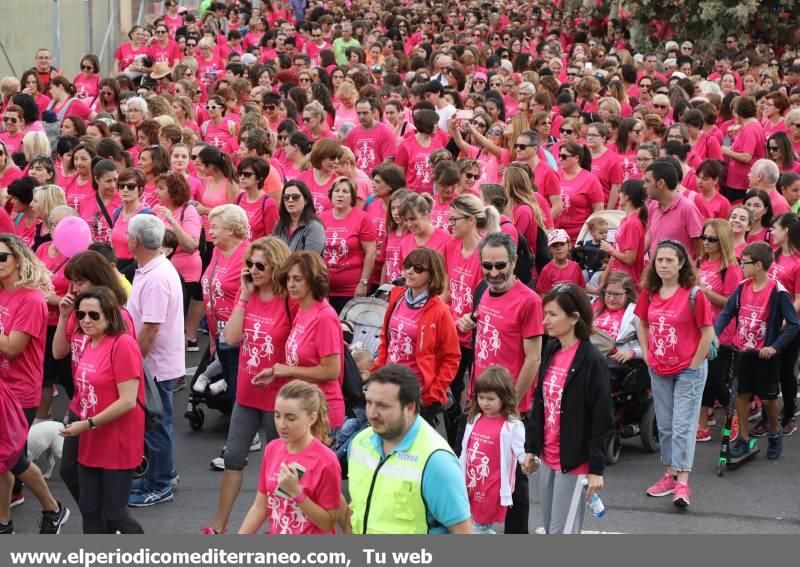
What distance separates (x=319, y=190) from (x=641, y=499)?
400 cm

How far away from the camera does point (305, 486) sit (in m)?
5.68

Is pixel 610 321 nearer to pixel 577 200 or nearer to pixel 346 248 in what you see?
pixel 346 248

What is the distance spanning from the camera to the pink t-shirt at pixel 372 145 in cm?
1366

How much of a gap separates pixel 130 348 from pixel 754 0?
19726mm

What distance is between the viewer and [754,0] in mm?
24359

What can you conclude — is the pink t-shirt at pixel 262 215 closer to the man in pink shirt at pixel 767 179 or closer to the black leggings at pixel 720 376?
the black leggings at pixel 720 376

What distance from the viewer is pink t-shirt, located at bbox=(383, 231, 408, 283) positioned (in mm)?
10141

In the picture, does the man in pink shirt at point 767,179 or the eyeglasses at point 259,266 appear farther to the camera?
the man in pink shirt at point 767,179

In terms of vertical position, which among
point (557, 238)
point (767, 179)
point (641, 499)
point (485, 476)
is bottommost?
point (641, 499)

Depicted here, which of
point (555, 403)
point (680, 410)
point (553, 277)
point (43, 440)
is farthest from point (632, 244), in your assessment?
point (43, 440)

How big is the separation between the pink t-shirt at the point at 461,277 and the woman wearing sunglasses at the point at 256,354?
1461 mm

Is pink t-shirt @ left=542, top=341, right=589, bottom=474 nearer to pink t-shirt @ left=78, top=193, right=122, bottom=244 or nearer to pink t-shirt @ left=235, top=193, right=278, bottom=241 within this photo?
pink t-shirt @ left=235, top=193, right=278, bottom=241

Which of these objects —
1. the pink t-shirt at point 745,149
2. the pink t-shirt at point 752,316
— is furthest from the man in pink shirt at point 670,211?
the pink t-shirt at point 745,149

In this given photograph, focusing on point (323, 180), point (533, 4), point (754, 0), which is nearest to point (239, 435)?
point (323, 180)
